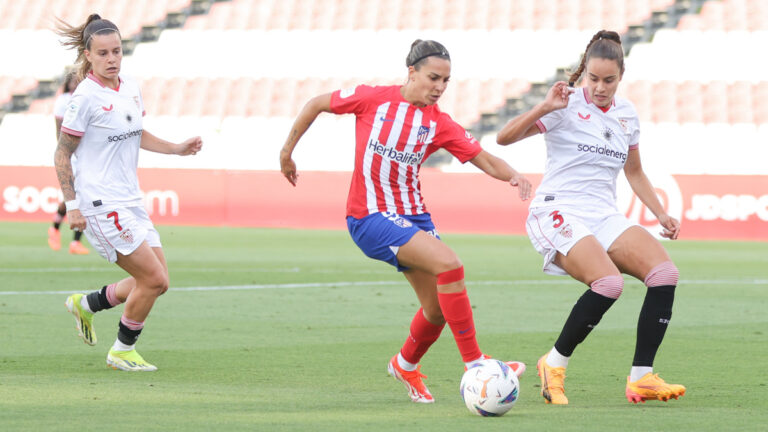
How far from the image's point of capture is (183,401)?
6.15 m

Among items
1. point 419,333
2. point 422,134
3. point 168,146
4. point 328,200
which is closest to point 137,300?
point 168,146

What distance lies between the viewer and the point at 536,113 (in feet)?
20.9

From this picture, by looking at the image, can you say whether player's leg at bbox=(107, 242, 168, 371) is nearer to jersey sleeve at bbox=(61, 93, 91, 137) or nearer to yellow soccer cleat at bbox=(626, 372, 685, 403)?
jersey sleeve at bbox=(61, 93, 91, 137)

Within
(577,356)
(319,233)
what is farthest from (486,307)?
(319,233)

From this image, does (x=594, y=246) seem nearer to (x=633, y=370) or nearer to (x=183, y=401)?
(x=633, y=370)

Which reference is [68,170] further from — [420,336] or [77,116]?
[420,336]

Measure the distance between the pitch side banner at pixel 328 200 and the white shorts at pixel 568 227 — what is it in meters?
14.7

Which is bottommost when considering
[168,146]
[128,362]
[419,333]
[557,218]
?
[128,362]

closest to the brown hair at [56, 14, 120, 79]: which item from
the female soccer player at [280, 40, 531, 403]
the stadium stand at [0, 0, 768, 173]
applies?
the female soccer player at [280, 40, 531, 403]

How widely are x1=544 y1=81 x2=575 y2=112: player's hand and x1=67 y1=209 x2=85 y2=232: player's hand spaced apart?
2.72 m

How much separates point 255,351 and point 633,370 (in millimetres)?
2913

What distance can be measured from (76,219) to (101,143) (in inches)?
22.9

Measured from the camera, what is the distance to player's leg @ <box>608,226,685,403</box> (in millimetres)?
6273

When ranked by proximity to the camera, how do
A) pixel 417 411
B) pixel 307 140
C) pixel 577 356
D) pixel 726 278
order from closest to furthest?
pixel 417 411, pixel 577 356, pixel 726 278, pixel 307 140
